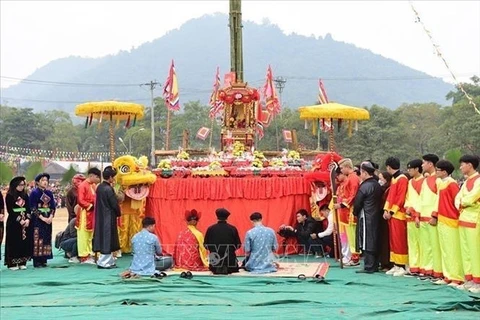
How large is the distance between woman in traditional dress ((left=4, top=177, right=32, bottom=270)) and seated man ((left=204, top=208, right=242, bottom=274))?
9.81 ft

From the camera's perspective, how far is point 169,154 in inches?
568

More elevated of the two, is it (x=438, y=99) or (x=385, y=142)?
(x=438, y=99)

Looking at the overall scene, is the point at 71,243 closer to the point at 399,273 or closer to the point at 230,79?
the point at 399,273

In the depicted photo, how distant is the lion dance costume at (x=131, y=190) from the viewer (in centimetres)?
1079

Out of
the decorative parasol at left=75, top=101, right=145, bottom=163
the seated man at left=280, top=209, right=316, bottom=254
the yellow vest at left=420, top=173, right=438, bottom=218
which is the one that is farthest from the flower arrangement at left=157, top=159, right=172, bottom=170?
the yellow vest at left=420, top=173, right=438, bottom=218

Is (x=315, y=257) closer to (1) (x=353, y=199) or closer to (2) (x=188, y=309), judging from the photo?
(1) (x=353, y=199)

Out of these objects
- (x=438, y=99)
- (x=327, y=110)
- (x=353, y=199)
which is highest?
(x=438, y=99)

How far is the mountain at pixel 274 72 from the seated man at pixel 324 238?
11963cm

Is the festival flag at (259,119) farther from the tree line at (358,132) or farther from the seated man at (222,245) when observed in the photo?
the tree line at (358,132)

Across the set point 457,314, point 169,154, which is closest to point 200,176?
point 169,154

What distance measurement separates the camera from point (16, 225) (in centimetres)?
967

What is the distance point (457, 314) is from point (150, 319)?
8.76 feet

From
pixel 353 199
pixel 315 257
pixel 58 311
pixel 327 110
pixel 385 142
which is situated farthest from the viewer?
pixel 385 142

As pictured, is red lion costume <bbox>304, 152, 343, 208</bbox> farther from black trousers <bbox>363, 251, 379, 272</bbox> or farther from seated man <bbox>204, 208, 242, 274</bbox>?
seated man <bbox>204, 208, 242, 274</bbox>
